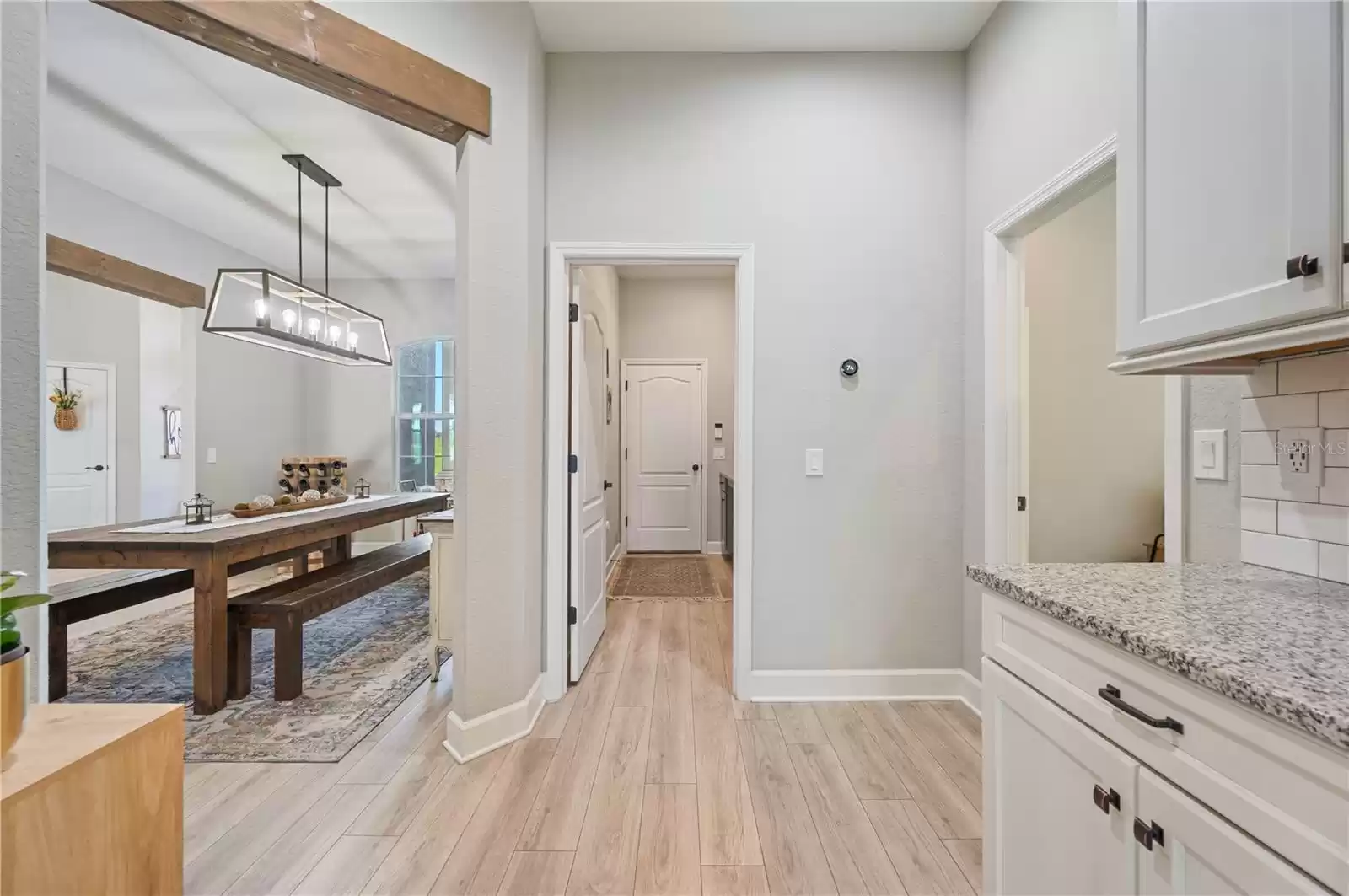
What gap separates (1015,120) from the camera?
2115 mm

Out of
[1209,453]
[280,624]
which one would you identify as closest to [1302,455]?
[1209,453]

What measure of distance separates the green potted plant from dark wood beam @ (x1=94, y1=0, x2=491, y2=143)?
5.13 feet

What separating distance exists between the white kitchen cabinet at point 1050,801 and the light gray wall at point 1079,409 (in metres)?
2.06

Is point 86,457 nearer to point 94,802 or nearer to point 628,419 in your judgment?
point 628,419

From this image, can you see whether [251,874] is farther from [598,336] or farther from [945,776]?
[598,336]

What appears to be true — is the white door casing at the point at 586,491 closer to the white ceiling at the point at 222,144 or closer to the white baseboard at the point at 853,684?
the white baseboard at the point at 853,684

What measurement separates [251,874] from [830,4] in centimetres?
356

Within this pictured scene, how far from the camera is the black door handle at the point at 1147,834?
77 cm

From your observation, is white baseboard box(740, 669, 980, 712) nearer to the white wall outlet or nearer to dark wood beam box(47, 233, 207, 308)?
the white wall outlet

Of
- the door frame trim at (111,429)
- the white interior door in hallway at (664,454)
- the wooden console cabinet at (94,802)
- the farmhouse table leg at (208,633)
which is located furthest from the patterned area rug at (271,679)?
the white interior door in hallway at (664,454)

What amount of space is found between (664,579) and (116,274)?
4250 mm

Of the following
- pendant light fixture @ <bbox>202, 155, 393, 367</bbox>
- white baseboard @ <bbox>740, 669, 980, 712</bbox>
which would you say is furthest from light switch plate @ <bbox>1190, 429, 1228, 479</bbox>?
pendant light fixture @ <bbox>202, 155, 393, 367</bbox>

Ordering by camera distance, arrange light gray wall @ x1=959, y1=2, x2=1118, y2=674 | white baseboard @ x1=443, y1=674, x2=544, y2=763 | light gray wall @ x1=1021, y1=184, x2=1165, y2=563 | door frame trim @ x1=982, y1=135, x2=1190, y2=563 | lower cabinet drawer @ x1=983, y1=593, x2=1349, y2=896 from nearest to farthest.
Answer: lower cabinet drawer @ x1=983, y1=593, x2=1349, y2=896, light gray wall @ x1=959, y1=2, x2=1118, y2=674, white baseboard @ x1=443, y1=674, x2=544, y2=763, door frame trim @ x1=982, y1=135, x2=1190, y2=563, light gray wall @ x1=1021, y1=184, x2=1165, y2=563

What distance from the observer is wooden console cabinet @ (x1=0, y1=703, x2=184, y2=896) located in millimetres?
757
